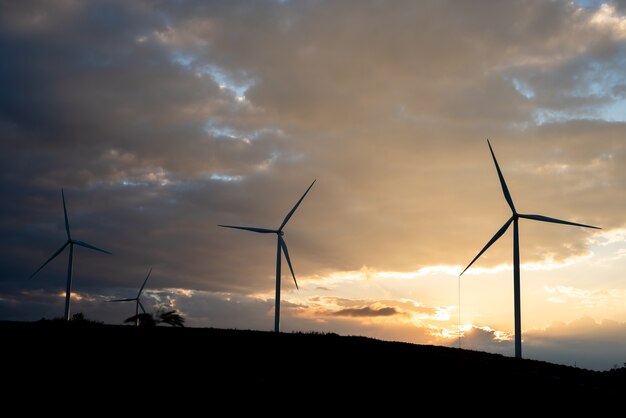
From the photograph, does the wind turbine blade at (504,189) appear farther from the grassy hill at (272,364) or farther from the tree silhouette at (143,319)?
the tree silhouette at (143,319)

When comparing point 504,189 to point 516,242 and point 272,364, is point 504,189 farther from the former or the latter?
point 272,364

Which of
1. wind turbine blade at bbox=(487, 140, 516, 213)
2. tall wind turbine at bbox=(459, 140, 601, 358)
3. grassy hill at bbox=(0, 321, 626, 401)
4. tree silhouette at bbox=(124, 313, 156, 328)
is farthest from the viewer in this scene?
tree silhouette at bbox=(124, 313, 156, 328)

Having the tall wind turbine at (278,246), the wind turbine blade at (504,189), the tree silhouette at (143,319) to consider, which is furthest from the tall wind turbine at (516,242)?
the tree silhouette at (143,319)

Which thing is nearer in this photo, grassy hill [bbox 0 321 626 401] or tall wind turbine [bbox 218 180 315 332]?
grassy hill [bbox 0 321 626 401]

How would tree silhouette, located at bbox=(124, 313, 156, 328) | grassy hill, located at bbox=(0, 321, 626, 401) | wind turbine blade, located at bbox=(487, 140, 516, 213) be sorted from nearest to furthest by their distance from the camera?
grassy hill, located at bbox=(0, 321, 626, 401), wind turbine blade, located at bbox=(487, 140, 516, 213), tree silhouette, located at bbox=(124, 313, 156, 328)

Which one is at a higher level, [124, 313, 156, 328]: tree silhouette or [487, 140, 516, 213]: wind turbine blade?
[487, 140, 516, 213]: wind turbine blade

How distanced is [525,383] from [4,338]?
1794 inches

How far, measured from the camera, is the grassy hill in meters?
54.0

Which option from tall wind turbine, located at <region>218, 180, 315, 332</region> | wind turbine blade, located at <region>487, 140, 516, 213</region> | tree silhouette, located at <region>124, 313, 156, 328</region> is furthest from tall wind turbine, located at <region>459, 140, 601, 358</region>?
tree silhouette, located at <region>124, 313, 156, 328</region>

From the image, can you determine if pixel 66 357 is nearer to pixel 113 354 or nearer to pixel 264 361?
pixel 113 354

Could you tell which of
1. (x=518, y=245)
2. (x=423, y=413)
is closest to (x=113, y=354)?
(x=423, y=413)

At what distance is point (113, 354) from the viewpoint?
59125 mm

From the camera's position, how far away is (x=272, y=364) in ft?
189

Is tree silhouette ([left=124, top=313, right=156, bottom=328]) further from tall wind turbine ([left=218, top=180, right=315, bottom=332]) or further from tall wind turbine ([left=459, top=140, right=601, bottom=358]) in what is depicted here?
tall wind turbine ([left=459, top=140, right=601, bottom=358])
